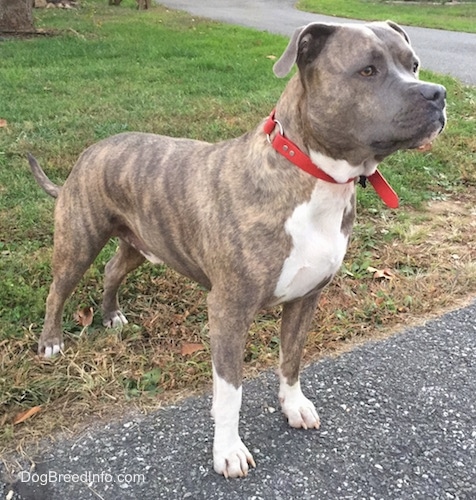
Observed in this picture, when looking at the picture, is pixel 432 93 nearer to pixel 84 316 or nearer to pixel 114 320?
pixel 114 320

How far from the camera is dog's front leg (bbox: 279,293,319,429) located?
279cm

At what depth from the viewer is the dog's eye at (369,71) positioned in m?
2.18

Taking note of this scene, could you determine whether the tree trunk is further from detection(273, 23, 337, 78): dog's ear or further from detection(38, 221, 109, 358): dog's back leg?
detection(273, 23, 337, 78): dog's ear

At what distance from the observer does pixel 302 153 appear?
7.55 feet

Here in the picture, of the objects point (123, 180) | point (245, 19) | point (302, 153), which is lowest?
point (245, 19)

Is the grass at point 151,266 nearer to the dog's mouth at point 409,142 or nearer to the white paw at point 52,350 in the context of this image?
the white paw at point 52,350

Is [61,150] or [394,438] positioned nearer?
[394,438]

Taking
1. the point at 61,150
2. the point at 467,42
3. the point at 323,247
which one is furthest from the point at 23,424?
the point at 467,42

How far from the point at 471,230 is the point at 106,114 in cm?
381

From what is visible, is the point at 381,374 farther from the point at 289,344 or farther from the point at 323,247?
the point at 323,247

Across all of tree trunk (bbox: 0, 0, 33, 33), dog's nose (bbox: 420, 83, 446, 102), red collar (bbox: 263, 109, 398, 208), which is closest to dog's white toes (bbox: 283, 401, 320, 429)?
red collar (bbox: 263, 109, 398, 208)

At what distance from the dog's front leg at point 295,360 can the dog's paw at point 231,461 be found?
34 cm

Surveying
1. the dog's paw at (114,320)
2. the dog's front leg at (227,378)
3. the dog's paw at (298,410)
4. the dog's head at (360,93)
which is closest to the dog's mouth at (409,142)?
the dog's head at (360,93)

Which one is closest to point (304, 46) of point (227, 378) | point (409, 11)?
point (227, 378)
